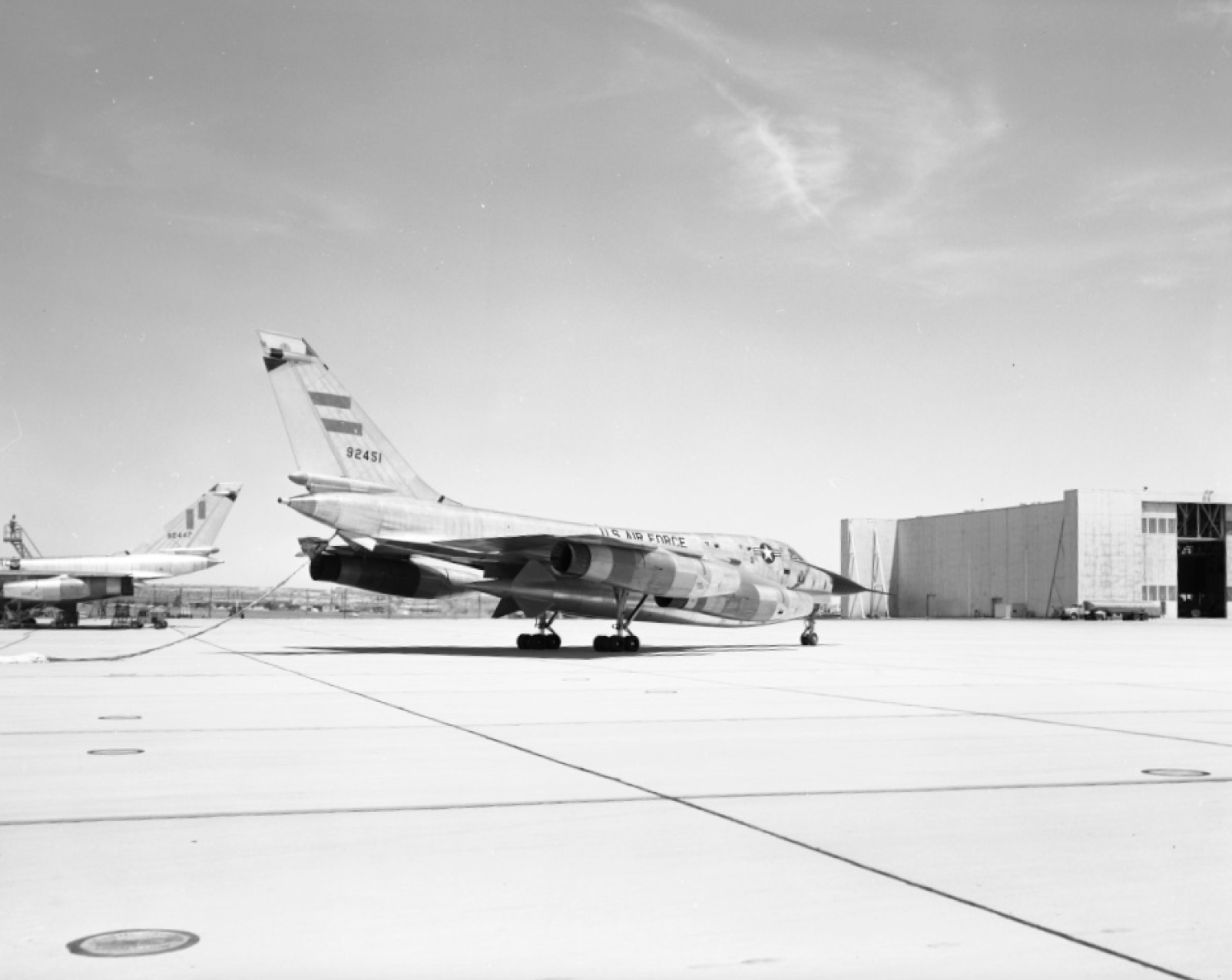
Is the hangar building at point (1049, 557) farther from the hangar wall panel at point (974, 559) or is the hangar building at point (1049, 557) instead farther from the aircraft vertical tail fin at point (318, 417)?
the aircraft vertical tail fin at point (318, 417)

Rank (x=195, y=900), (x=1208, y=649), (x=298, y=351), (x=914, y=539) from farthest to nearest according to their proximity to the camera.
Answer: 1. (x=914, y=539)
2. (x=1208, y=649)
3. (x=298, y=351)
4. (x=195, y=900)

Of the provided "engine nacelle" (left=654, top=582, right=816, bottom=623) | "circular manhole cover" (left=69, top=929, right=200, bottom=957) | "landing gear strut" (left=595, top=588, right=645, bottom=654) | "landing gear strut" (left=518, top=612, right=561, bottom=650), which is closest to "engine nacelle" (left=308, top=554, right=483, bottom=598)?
"landing gear strut" (left=518, top=612, right=561, bottom=650)

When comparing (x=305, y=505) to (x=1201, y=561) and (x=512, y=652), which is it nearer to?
(x=512, y=652)

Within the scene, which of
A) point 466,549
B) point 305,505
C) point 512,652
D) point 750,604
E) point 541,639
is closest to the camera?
point 305,505

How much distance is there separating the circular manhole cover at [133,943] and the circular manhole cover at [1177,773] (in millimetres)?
5949

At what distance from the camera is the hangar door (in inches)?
3162

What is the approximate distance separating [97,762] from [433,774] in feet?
7.79

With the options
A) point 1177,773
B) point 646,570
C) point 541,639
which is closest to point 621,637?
point 646,570

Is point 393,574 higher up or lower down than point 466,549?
lower down

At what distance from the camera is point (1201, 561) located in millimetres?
83250

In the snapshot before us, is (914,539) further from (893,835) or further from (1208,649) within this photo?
(893,835)

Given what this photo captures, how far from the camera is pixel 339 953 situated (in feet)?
12.5

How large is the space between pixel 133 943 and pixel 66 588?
43604mm

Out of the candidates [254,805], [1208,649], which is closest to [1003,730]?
[254,805]
